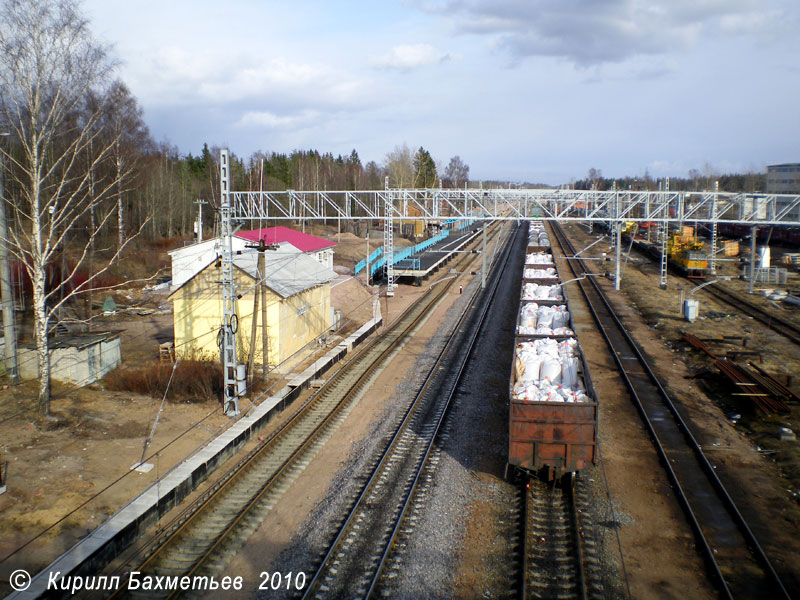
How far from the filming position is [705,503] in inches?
411

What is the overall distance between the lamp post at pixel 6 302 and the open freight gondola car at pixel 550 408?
13014mm

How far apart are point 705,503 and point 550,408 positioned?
11.1 ft

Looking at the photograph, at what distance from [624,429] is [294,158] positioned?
75.6 m

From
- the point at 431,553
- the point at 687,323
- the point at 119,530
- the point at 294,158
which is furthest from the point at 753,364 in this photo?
the point at 294,158

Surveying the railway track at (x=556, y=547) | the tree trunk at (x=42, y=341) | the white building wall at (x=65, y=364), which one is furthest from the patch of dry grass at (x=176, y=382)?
the railway track at (x=556, y=547)

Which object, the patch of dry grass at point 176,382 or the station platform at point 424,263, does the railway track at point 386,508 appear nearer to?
the patch of dry grass at point 176,382

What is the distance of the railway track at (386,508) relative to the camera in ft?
26.6

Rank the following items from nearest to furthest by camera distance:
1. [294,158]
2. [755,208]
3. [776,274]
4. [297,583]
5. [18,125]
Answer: [297,583] < [18,125] < [755,208] < [776,274] < [294,158]

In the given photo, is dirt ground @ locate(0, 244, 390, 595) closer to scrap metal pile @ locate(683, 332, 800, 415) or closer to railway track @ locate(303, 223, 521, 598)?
railway track @ locate(303, 223, 521, 598)

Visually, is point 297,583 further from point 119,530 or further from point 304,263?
point 304,263

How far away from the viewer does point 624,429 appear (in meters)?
14.0

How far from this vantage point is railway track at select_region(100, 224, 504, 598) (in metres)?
8.62

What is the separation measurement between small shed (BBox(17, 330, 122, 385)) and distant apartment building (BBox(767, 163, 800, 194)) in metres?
108

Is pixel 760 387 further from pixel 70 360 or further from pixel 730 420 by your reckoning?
pixel 70 360
